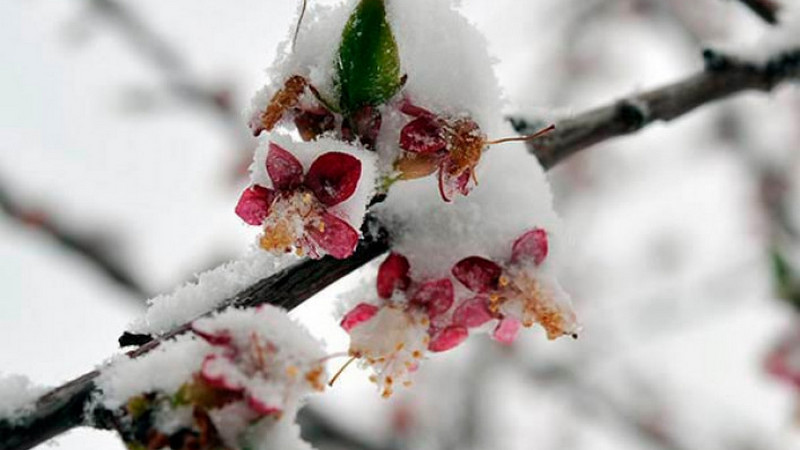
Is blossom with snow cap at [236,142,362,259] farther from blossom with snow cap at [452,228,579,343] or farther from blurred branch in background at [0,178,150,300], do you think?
blurred branch in background at [0,178,150,300]

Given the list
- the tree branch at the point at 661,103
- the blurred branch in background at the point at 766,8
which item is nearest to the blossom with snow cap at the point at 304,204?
the tree branch at the point at 661,103

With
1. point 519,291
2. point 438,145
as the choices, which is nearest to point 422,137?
point 438,145

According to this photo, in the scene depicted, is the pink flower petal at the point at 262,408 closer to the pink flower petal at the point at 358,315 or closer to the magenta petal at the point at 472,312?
the pink flower petal at the point at 358,315

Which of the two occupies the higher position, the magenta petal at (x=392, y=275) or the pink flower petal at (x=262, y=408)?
the magenta petal at (x=392, y=275)

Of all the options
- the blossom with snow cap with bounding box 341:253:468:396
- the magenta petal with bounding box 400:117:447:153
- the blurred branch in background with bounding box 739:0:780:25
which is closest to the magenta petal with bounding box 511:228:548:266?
the blossom with snow cap with bounding box 341:253:468:396

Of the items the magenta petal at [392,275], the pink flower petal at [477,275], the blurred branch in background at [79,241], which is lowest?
the pink flower petal at [477,275]

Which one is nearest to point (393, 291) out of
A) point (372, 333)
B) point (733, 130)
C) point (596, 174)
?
point (372, 333)
